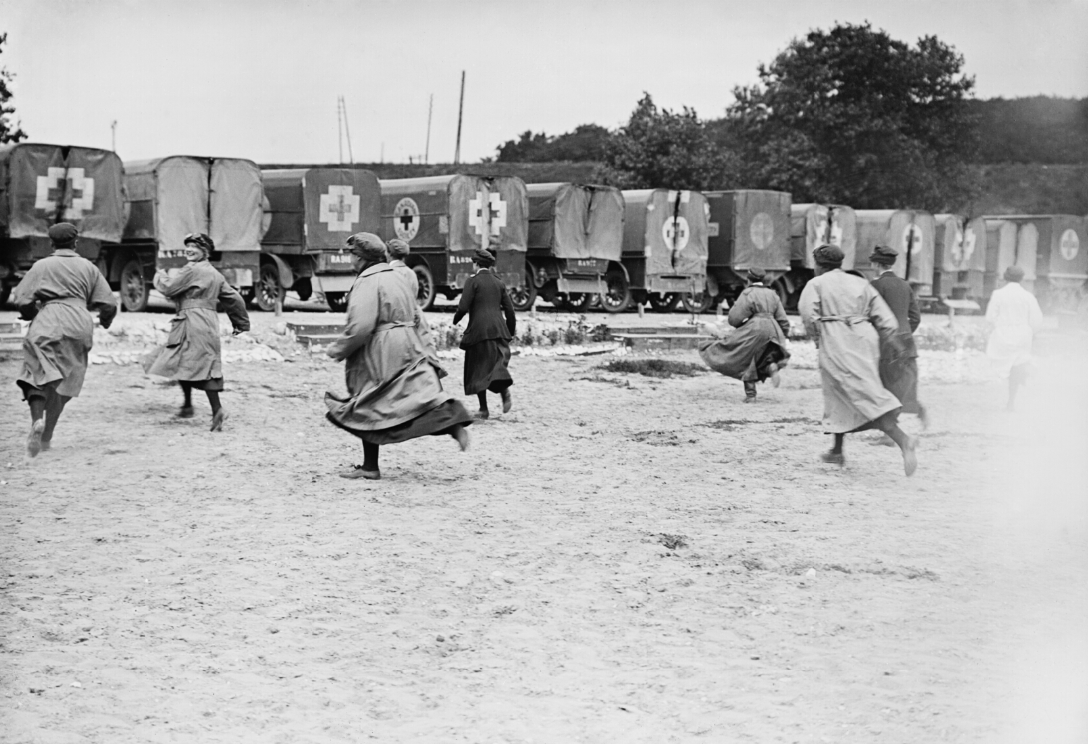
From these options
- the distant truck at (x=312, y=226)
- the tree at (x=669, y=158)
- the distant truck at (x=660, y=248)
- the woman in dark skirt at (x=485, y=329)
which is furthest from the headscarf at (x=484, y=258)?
the tree at (x=669, y=158)

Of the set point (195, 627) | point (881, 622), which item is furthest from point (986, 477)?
point (195, 627)

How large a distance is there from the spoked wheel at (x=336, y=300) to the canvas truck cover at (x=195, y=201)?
1.88 m

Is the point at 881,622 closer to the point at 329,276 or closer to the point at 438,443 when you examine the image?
the point at 438,443

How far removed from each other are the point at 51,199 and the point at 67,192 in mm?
268

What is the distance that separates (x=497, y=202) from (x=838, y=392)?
603 inches

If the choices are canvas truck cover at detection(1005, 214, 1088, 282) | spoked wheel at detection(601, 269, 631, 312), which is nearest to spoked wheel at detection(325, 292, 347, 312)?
spoked wheel at detection(601, 269, 631, 312)

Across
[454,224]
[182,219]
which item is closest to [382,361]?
[182,219]

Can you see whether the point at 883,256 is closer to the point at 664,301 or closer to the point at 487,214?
the point at 487,214

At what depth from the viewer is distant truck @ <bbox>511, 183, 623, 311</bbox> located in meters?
24.1

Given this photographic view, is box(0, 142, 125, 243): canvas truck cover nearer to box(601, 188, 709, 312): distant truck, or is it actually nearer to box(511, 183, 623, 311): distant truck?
box(511, 183, 623, 311): distant truck

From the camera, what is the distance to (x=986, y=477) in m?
8.65

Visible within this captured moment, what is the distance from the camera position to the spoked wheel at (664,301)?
89.1 ft

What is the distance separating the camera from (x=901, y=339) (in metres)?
9.36

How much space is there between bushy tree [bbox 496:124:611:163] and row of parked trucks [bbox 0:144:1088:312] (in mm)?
23059
